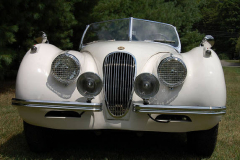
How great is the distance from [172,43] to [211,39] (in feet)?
3.22

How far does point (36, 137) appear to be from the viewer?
2.88m

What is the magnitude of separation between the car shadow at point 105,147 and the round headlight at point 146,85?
53 centimetres

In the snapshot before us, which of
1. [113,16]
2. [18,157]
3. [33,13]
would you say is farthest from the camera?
[113,16]

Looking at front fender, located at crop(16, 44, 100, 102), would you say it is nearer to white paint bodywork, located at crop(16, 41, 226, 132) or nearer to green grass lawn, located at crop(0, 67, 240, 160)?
white paint bodywork, located at crop(16, 41, 226, 132)

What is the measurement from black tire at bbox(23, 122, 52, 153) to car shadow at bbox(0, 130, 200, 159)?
7 cm

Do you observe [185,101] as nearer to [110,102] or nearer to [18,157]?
[110,102]

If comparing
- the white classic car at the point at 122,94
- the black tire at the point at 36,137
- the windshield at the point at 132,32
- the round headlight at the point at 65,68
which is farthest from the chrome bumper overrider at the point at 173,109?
the windshield at the point at 132,32

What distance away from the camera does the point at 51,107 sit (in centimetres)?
252

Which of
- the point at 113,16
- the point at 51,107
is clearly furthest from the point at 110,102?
the point at 113,16

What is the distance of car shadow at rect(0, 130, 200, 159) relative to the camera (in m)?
2.91

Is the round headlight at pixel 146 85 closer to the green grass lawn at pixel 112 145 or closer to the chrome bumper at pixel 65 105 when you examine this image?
the chrome bumper at pixel 65 105

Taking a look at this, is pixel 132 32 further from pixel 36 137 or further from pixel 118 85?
pixel 36 137

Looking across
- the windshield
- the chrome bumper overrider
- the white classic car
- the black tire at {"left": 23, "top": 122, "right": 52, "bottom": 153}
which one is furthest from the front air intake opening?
the windshield

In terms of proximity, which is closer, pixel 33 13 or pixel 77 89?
pixel 77 89
